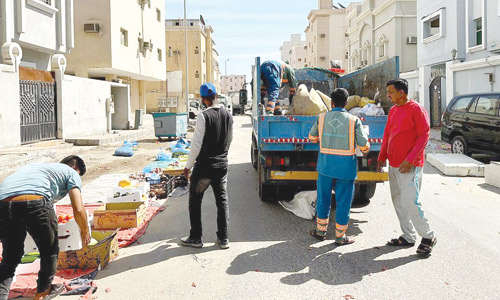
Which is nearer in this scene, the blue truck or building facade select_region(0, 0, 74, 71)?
the blue truck

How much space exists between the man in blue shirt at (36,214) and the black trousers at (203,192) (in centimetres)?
153

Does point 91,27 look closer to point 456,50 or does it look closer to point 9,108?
point 9,108

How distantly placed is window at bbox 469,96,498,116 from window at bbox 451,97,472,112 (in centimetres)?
29

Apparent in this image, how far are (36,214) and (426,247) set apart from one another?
381 cm

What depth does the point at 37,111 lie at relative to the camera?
51.4 ft

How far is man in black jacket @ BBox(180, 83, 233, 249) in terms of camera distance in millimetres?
5031

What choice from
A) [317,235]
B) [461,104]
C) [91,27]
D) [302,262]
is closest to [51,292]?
[302,262]

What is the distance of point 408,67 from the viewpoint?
1254 inches

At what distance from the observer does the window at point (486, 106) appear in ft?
36.7

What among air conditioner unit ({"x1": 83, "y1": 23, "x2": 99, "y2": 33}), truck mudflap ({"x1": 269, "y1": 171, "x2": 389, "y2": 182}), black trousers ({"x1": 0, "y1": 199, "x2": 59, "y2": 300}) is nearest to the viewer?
black trousers ({"x1": 0, "y1": 199, "x2": 59, "y2": 300})

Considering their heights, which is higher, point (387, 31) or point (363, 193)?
point (387, 31)

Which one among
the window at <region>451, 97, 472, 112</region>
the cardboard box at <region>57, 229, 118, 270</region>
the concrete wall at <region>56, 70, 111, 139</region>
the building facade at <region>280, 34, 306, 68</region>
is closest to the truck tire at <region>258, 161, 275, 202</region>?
the cardboard box at <region>57, 229, 118, 270</region>

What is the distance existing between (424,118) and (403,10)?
96.0 feet

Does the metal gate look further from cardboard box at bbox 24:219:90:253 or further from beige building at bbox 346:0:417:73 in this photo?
beige building at bbox 346:0:417:73
